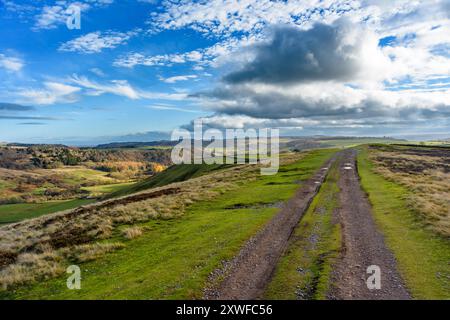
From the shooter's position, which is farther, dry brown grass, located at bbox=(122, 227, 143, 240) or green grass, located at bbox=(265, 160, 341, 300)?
dry brown grass, located at bbox=(122, 227, 143, 240)

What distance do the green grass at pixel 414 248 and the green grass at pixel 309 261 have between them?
3.30 metres

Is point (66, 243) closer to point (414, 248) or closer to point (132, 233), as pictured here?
point (132, 233)

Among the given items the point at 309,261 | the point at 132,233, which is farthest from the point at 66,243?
the point at 309,261

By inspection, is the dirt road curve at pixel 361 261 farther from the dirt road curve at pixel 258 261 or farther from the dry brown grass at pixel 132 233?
the dry brown grass at pixel 132 233

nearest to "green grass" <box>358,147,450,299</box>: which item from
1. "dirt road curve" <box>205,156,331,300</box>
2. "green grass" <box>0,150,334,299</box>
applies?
"dirt road curve" <box>205,156,331,300</box>

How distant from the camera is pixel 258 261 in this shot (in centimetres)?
1519

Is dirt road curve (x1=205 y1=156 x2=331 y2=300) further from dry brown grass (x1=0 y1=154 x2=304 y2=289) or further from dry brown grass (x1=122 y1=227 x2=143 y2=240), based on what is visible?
dry brown grass (x1=0 y1=154 x2=304 y2=289)

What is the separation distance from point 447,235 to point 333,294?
1142 centimetres

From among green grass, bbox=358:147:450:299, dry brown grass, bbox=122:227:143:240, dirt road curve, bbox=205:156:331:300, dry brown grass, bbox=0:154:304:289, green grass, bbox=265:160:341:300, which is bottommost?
dry brown grass, bbox=0:154:304:289

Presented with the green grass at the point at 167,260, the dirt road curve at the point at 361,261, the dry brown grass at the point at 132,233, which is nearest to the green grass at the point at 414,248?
the dirt road curve at the point at 361,261

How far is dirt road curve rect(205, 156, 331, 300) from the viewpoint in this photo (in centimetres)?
1220

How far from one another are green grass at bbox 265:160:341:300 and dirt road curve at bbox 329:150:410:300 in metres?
0.54

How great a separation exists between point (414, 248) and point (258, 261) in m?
9.27
